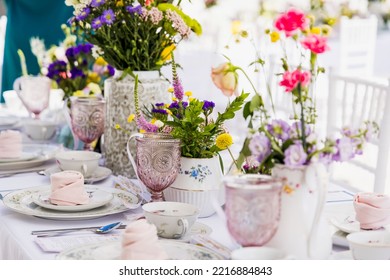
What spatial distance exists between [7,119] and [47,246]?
138 centimetres

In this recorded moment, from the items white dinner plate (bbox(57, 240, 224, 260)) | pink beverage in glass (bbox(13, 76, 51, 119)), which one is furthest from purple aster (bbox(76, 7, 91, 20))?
white dinner plate (bbox(57, 240, 224, 260))

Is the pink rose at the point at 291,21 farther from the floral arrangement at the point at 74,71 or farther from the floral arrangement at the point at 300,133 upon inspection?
the floral arrangement at the point at 74,71

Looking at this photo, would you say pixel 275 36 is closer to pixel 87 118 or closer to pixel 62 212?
pixel 62 212

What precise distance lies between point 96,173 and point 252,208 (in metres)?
0.82

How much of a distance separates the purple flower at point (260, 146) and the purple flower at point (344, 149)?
0.11 meters

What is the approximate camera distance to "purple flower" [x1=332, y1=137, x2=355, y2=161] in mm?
1114

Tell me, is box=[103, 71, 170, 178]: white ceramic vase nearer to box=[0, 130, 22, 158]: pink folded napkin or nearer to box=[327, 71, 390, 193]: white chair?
box=[0, 130, 22, 158]: pink folded napkin

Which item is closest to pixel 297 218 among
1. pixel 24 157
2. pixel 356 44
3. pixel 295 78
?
pixel 295 78

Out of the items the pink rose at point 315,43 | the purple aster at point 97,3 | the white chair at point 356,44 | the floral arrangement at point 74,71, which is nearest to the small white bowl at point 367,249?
the pink rose at point 315,43

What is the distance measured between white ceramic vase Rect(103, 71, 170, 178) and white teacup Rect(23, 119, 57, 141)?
52cm

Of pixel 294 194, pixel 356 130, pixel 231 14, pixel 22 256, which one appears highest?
pixel 231 14
